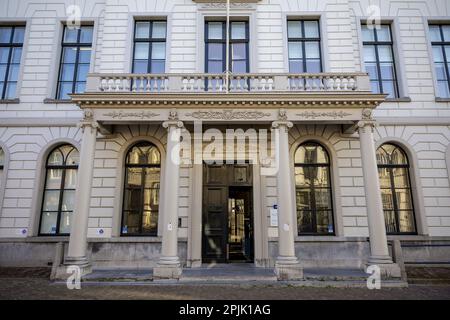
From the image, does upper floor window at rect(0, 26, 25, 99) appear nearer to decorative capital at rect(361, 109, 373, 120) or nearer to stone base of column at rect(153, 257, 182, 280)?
stone base of column at rect(153, 257, 182, 280)

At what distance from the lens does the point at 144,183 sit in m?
11.1

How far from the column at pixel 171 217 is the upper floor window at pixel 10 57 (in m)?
8.26

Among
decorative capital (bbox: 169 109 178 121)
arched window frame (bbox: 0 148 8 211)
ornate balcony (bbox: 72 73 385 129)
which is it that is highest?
ornate balcony (bbox: 72 73 385 129)

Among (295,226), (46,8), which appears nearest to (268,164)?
(295,226)

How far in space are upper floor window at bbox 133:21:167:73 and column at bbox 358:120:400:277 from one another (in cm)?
830

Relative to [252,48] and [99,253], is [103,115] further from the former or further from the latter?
[252,48]

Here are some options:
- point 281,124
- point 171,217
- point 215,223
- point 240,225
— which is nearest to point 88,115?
point 171,217

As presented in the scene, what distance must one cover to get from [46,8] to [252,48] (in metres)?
9.58

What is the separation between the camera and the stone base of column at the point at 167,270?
8438 millimetres

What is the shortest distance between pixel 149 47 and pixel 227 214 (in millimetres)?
7857

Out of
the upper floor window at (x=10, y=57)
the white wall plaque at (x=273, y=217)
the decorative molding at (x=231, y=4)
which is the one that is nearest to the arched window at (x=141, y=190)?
the white wall plaque at (x=273, y=217)

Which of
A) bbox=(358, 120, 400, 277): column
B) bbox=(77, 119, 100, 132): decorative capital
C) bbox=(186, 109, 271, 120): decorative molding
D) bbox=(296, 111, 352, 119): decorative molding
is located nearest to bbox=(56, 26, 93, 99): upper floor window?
bbox=(77, 119, 100, 132): decorative capital

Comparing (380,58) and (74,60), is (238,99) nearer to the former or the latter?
(380,58)

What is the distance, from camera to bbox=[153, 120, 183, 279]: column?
851cm
